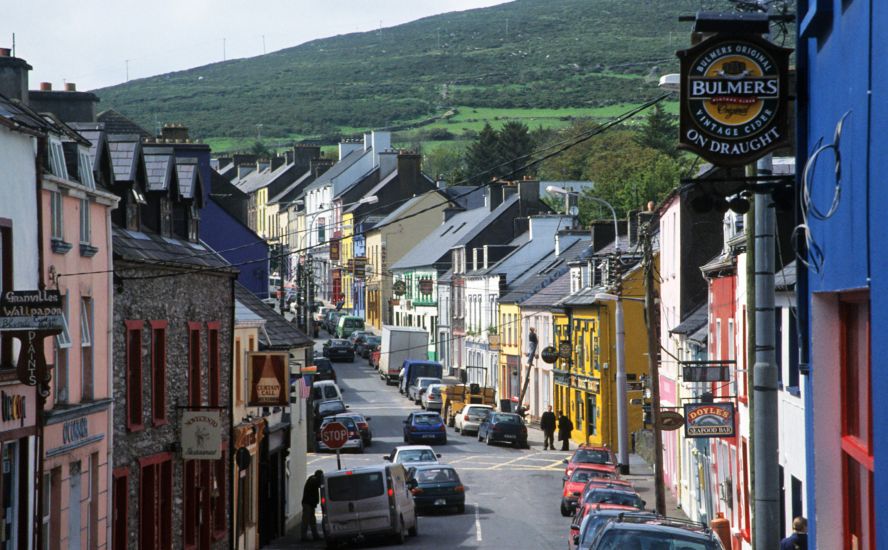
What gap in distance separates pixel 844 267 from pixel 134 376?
18.3 metres

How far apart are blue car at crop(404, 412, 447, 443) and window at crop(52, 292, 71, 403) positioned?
35.6m

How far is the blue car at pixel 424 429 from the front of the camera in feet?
190

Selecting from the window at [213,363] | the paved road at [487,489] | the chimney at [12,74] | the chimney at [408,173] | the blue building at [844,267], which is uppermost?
the chimney at [408,173]

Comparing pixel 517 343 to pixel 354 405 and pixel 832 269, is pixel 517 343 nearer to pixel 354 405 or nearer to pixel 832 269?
pixel 354 405

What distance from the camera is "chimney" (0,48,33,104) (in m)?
25.6

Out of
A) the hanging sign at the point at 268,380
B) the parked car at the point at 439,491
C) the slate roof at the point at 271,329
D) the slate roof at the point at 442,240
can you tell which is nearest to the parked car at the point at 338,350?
the slate roof at the point at 442,240

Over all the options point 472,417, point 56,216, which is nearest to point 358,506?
point 56,216

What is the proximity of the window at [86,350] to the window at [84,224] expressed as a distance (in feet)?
3.18

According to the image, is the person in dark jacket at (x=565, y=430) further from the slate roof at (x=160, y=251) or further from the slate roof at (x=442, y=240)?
the slate roof at (x=442, y=240)

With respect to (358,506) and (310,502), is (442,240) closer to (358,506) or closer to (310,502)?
(310,502)

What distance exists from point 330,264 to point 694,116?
120 metres

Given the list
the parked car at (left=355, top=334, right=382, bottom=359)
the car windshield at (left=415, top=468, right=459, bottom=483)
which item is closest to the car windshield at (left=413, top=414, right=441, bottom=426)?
the car windshield at (left=415, top=468, right=459, bottom=483)

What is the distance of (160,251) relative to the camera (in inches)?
1191

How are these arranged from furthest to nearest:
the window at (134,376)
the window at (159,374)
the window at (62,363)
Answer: the window at (159,374) → the window at (134,376) → the window at (62,363)
